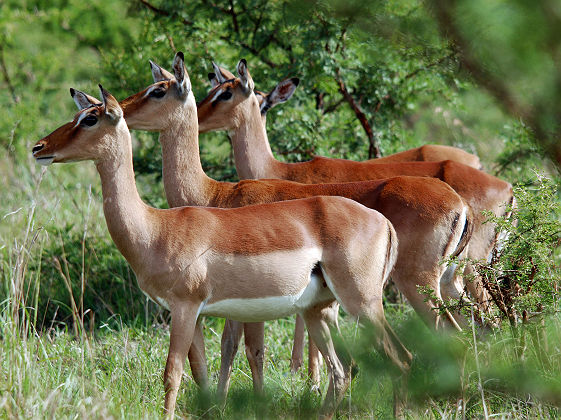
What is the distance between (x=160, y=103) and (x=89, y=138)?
4.30ft

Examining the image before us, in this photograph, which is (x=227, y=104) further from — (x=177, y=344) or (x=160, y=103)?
(x=177, y=344)

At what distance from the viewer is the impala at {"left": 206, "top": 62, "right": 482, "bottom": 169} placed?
6.82 m

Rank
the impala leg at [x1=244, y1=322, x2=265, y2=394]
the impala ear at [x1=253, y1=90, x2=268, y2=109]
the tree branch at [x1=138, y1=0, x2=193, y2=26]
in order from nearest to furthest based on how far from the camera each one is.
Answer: the impala leg at [x1=244, y1=322, x2=265, y2=394], the impala ear at [x1=253, y1=90, x2=268, y2=109], the tree branch at [x1=138, y1=0, x2=193, y2=26]

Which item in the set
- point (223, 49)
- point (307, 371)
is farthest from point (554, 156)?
point (223, 49)

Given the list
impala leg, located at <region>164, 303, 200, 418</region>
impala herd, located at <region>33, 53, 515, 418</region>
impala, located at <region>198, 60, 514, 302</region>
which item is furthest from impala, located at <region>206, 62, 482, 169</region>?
impala leg, located at <region>164, 303, 200, 418</region>

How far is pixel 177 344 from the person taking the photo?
4.14m

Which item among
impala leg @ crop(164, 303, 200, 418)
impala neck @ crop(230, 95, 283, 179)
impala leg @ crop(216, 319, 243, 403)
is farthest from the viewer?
impala neck @ crop(230, 95, 283, 179)

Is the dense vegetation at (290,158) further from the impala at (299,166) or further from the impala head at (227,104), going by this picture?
the impala head at (227,104)

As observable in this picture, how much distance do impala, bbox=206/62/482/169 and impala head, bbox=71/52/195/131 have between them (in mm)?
995

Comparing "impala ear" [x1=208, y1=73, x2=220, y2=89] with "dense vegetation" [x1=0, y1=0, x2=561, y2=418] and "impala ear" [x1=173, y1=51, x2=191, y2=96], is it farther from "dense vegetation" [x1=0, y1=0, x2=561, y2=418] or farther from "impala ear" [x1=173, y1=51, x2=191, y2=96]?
"impala ear" [x1=173, y1=51, x2=191, y2=96]

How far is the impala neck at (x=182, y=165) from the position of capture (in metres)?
5.76

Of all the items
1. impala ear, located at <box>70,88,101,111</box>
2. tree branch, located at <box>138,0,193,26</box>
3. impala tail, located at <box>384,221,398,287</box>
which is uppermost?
tree branch, located at <box>138,0,193,26</box>

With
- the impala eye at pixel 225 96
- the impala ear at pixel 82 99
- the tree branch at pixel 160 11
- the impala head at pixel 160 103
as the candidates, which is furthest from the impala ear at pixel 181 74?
the tree branch at pixel 160 11

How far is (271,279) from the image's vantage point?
4297 mm
